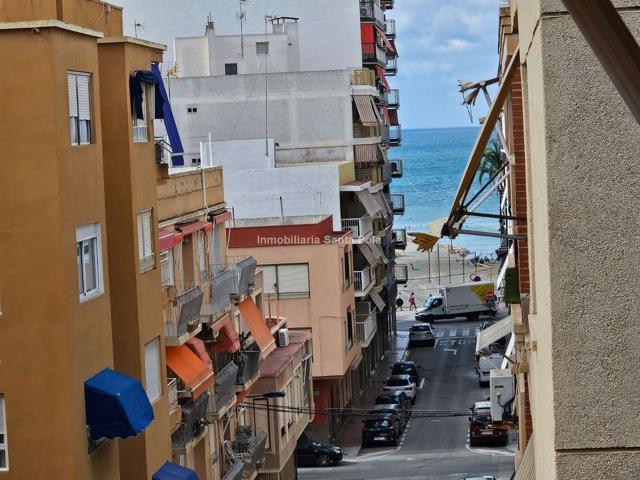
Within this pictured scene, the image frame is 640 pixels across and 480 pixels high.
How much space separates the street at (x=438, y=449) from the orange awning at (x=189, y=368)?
51.8ft

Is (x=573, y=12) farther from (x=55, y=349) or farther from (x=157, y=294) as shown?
(x=157, y=294)

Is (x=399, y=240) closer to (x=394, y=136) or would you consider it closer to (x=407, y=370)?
(x=394, y=136)

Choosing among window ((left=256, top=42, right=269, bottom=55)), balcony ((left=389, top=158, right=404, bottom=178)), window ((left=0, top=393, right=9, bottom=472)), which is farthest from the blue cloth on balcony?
balcony ((left=389, top=158, right=404, bottom=178))

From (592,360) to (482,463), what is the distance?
4137cm

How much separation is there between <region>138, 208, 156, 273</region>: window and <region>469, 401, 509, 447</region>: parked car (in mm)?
26836

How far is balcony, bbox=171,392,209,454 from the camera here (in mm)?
27594

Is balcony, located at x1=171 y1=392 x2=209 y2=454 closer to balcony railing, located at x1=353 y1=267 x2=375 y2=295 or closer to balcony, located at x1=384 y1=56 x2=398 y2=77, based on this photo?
balcony railing, located at x1=353 y1=267 x2=375 y2=295

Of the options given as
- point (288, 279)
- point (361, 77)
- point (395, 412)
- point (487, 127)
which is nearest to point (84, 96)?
point (487, 127)

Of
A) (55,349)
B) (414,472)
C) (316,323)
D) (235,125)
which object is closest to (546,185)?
(55,349)

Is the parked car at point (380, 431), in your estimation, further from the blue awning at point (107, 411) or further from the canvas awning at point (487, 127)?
the canvas awning at point (487, 127)

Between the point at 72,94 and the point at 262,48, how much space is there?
1925 inches

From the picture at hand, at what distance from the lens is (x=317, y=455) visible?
155 feet

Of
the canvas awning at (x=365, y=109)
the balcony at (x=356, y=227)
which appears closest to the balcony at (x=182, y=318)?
the balcony at (x=356, y=227)

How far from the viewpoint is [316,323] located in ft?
170
